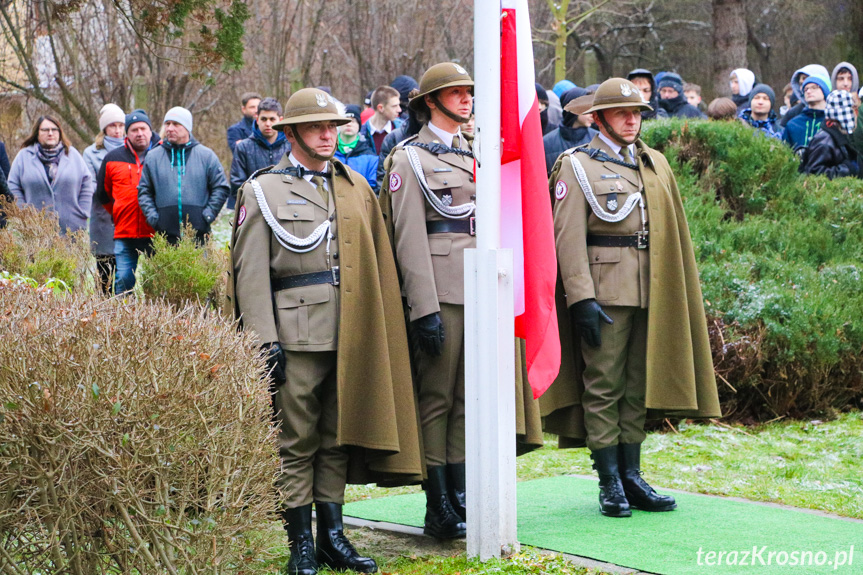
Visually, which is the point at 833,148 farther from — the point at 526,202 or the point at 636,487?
the point at 526,202

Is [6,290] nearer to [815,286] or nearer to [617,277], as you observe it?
[617,277]

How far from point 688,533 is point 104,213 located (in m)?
6.94

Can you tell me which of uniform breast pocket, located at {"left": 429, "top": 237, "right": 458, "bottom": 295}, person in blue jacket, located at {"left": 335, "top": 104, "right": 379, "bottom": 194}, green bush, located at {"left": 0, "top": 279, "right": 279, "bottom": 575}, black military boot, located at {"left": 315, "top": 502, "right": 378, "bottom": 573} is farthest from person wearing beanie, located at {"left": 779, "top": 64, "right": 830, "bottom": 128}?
green bush, located at {"left": 0, "top": 279, "right": 279, "bottom": 575}

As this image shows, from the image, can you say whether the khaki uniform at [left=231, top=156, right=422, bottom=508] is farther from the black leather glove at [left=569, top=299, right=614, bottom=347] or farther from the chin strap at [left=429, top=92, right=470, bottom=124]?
the black leather glove at [left=569, top=299, right=614, bottom=347]

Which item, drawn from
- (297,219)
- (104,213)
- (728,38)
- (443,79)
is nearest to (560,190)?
(443,79)

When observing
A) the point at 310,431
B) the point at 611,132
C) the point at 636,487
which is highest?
the point at 611,132

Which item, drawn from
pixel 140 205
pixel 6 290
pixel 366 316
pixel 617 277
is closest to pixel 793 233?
pixel 617 277

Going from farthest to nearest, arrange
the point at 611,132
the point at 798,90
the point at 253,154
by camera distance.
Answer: the point at 798,90, the point at 253,154, the point at 611,132

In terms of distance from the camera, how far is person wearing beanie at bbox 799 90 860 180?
41.9 ft

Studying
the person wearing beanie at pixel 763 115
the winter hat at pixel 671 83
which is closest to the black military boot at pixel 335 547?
the person wearing beanie at pixel 763 115

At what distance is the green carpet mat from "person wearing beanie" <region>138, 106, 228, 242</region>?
3.76m

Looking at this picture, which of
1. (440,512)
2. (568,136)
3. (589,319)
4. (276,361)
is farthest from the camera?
(568,136)

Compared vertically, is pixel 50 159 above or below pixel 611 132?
above

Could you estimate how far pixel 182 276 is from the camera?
326 inches
